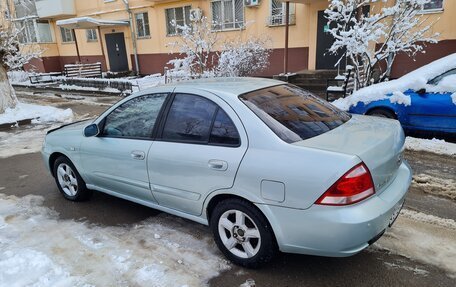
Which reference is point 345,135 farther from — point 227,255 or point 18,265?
point 18,265

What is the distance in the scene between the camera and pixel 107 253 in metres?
3.29

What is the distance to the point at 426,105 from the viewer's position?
20.2 feet

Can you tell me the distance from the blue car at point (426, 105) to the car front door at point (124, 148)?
481cm

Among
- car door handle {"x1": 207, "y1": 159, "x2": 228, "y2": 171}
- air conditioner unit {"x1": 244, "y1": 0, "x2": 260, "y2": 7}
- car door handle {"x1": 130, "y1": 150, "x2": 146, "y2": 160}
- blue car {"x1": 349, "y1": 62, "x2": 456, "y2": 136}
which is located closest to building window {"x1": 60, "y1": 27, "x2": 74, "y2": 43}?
air conditioner unit {"x1": 244, "y1": 0, "x2": 260, "y2": 7}

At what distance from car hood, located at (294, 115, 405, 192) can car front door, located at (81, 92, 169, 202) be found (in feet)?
5.35

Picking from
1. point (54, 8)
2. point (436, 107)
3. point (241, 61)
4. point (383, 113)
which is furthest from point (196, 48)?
point (54, 8)

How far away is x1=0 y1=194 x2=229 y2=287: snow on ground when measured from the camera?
292 centimetres

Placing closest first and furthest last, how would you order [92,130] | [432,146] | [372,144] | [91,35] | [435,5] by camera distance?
[372,144]
[92,130]
[432,146]
[435,5]
[91,35]

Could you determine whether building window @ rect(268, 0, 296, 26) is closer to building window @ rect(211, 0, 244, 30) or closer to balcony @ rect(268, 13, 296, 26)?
balcony @ rect(268, 13, 296, 26)

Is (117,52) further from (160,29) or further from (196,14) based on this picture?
(196,14)

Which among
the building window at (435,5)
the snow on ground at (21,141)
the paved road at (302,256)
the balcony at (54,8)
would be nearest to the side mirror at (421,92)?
the paved road at (302,256)

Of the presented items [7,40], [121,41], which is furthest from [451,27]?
[121,41]

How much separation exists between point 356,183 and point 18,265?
297 cm

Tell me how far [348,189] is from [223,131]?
3.59 feet
